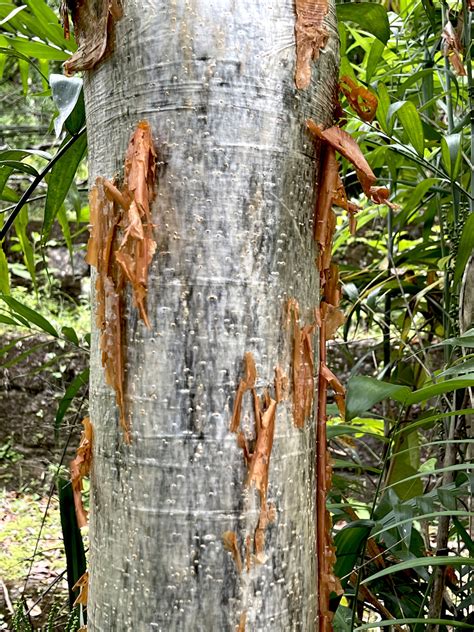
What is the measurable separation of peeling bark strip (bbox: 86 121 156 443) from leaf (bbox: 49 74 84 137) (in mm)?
158

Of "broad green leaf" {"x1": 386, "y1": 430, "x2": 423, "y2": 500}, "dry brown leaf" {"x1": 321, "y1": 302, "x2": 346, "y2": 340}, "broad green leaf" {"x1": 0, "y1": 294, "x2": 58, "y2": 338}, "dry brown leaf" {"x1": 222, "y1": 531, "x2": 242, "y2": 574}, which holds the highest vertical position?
"dry brown leaf" {"x1": 321, "y1": 302, "x2": 346, "y2": 340}

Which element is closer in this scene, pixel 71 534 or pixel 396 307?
pixel 71 534

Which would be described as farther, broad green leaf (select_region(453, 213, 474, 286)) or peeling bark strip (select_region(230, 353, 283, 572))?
broad green leaf (select_region(453, 213, 474, 286))

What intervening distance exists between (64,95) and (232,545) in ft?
1.50

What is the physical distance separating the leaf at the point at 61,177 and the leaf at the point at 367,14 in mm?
338

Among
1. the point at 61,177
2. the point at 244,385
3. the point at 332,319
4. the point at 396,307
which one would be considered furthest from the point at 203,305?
the point at 396,307

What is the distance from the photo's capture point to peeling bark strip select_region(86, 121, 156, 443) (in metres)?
0.49

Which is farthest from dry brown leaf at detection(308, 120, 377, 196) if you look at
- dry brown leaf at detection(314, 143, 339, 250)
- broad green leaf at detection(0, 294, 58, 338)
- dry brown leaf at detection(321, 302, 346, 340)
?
broad green leaf at detection(0, 294, 58, 338)

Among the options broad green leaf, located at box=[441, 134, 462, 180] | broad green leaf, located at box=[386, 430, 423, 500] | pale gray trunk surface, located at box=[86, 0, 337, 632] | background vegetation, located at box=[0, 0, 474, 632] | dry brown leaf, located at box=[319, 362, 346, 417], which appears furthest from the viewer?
broad green leaf, located at box=[386, 430, 423, 500]

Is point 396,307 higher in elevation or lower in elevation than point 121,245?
lower

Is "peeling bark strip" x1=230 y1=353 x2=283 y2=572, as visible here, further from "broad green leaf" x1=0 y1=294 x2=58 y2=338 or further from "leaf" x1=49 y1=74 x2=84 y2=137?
"broad green leaf" x1=0 y1=294 x2=58 y2=338

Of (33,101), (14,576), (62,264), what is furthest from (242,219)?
(62,264)

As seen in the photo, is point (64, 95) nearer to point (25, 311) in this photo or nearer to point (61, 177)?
point (61, 177)

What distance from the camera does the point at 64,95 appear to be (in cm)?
68
